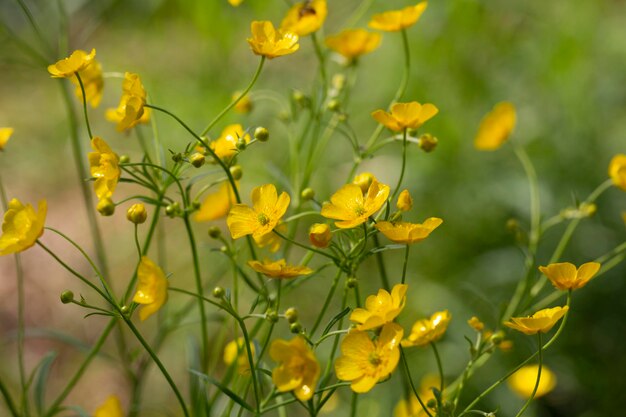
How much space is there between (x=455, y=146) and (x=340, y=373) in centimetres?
182

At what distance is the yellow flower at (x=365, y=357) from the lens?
0.99 meters

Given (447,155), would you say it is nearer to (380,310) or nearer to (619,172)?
(619,172)

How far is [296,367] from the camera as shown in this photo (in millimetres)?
1027

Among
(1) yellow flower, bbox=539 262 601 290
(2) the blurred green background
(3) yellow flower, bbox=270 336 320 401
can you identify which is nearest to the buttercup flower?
(3) yellow flower, bbox=270 336 320 401

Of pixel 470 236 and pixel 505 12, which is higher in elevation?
pixel 505 12

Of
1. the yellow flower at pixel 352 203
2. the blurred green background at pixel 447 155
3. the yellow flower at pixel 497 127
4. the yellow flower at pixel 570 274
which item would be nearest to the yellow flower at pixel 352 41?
the yellow flower at pixel 497 127

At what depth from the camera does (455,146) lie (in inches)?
108

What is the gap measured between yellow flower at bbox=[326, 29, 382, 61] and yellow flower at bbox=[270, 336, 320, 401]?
1.98ft

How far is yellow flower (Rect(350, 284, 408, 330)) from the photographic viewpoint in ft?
3.21

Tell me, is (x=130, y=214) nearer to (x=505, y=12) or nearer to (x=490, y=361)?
(x=490, y=361)

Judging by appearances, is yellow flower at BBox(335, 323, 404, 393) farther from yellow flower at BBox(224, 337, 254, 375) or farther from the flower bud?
the flower bud

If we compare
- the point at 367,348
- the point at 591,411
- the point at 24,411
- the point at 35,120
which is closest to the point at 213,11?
the point at 35,120

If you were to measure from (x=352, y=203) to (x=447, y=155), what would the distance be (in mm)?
1725

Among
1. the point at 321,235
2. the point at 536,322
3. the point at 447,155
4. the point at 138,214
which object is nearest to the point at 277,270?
the point at 321,235
